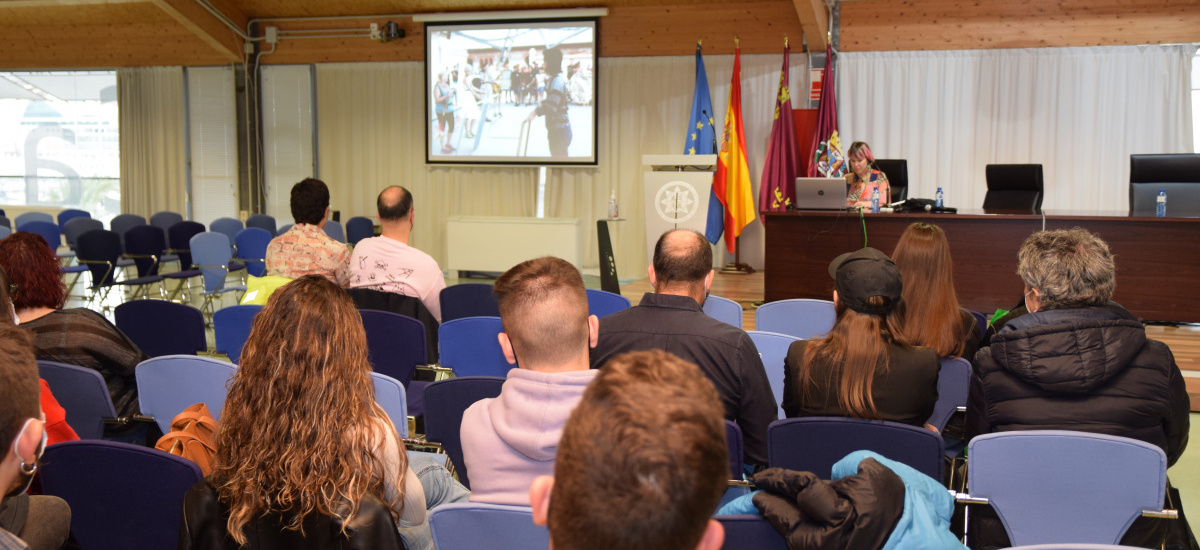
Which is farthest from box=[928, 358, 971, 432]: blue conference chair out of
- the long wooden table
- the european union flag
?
the european union flag

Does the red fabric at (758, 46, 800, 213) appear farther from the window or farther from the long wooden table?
the window

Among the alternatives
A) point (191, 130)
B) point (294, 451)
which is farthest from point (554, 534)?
point (191, 130)

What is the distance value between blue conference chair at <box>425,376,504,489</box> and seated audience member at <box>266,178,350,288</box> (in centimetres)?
185

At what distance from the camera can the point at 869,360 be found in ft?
7.86

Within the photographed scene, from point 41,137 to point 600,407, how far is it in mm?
14679

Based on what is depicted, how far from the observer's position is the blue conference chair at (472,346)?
11.4 ft

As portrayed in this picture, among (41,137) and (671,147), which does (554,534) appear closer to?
(671,147)

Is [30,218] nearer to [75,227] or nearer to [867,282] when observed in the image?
[75,227]

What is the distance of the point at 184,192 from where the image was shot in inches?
476

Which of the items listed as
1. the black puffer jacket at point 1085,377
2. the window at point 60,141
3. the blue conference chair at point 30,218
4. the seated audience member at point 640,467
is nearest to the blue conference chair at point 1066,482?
the black puffer jacket at point 1085,377

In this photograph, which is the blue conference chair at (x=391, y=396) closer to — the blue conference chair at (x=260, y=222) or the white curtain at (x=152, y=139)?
the blue conference chair at (x=260, y=222)

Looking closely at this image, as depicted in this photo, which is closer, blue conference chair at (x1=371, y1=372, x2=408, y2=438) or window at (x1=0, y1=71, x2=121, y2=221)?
blue conference chair at (x1=371, y1=372, x2=408, y2=438)

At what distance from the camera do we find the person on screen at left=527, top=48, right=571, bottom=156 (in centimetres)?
1011

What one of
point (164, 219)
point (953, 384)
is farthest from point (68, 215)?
point (953, 384)
